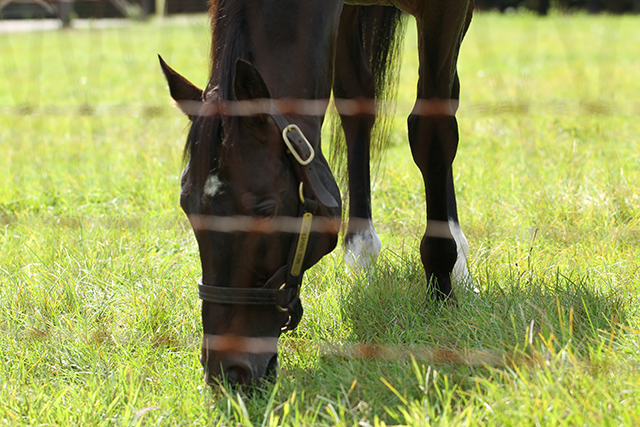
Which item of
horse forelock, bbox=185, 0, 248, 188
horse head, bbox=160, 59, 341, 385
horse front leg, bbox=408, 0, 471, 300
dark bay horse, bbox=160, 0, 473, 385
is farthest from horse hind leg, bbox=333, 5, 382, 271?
horse forelock, bbox=185, 0, 248, 188

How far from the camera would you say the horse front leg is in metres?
2.24

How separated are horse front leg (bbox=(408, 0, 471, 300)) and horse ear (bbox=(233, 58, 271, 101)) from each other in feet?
3.37

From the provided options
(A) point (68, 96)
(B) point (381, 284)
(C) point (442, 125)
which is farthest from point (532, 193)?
(A) point (68, 96)

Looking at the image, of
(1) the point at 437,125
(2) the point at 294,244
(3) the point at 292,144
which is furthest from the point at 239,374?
(1) the point at 437,125

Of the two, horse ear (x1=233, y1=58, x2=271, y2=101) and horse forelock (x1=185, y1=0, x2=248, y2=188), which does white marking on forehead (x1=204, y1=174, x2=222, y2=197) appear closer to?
horse forelock (x1=185, y1=0, x2=248, y2=188)

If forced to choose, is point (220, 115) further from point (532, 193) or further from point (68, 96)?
point (68, 96)

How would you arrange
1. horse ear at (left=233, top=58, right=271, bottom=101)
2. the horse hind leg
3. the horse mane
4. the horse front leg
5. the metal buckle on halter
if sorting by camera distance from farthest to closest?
the horse mane < the horse hind leg < the horse front leg < the metal buckle on halter < horse ear at (left=233, top=58, right=271, bottom=101)

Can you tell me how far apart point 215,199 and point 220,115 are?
8.8 inches

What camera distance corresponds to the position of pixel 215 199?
148 centimetres

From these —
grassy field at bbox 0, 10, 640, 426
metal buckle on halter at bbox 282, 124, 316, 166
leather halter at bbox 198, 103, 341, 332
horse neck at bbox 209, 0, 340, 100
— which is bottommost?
grassy field at bbox 0, 10, 640, 426

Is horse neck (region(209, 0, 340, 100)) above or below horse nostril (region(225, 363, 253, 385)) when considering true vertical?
above

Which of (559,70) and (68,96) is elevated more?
(559,70)

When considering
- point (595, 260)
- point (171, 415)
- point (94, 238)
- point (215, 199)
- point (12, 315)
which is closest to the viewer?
point (215, 199)

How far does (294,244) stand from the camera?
5.25 ft
